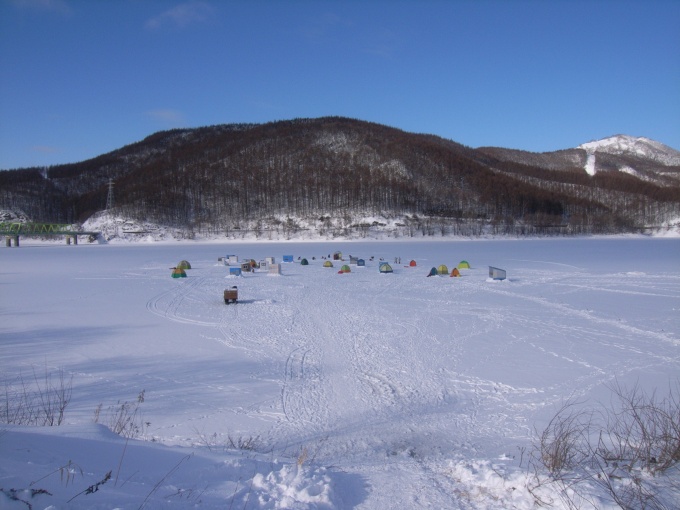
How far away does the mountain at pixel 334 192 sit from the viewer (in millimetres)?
115000

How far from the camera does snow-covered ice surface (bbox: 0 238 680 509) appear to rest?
371cm

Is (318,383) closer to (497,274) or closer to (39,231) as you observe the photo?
(497,274)

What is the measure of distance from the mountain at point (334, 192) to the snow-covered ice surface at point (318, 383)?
83210 millimetres

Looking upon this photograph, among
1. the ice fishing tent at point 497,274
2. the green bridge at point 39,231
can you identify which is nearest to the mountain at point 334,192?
the green bridge at point 39,231

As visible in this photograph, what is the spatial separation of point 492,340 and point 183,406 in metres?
8.27

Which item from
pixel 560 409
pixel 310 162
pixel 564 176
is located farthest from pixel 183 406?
pixel 564 176

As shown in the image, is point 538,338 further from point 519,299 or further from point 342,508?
point 342,508

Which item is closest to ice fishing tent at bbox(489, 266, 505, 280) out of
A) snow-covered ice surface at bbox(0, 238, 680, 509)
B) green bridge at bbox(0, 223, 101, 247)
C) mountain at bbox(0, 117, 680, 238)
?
snow-covered ice surface at bbox(0, 238, 680, 509)

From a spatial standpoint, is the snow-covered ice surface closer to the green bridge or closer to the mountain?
the mountain

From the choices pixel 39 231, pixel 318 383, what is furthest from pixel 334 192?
pixel 318 383

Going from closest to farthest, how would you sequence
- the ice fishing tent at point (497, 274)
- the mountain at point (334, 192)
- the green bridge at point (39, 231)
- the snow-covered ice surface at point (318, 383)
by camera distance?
1. the snow-covered ice surface at point (318, 383)
2. the ice fishing tent at point (497, 274)
3. the green bridge at point (39, 231)
4. the mountain at point (334, 192)

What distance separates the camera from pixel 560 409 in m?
7.39

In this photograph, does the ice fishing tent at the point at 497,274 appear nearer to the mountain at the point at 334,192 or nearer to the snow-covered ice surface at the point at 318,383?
the snow-covered ice surface at the point at 318,383

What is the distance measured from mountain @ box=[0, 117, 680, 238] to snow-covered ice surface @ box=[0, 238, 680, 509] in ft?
273
